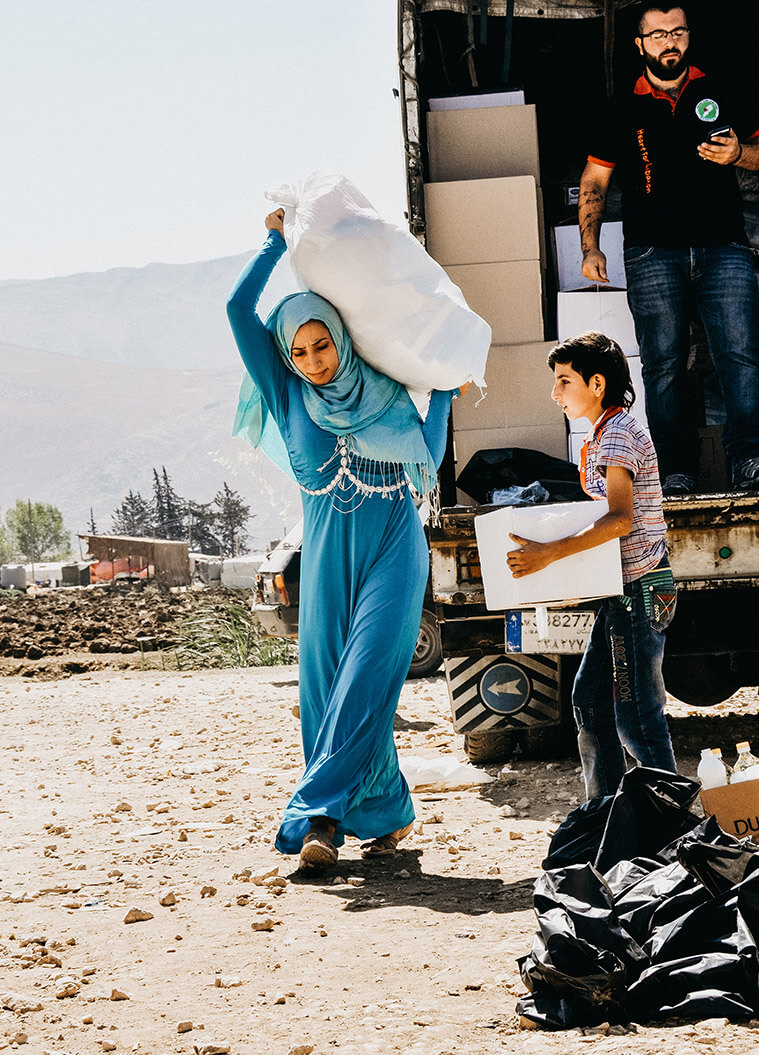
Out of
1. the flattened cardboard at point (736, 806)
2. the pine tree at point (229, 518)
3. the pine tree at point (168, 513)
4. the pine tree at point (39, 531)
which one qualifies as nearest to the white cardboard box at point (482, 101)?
the flattened cardboard at point (736, 806)

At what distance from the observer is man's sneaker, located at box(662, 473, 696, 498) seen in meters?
5.72

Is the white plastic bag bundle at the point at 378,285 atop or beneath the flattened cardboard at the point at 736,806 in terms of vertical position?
atop

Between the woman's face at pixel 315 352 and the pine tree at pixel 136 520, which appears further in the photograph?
the pine tree at pixel 136 520

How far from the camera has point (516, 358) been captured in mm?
6121

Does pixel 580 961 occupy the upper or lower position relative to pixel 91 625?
upper

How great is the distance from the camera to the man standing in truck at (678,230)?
5.81 m

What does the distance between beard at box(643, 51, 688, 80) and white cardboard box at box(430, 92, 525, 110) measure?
29.3 inches

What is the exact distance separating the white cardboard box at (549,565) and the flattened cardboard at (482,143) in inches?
128

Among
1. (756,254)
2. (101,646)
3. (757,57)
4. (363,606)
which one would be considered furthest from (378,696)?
(101,646)

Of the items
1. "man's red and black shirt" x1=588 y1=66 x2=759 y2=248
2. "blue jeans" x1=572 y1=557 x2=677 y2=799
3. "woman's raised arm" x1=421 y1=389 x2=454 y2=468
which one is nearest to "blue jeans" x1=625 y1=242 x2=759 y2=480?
"man's red and black shirt" x1=588 y1=66 x2=759 y2=248

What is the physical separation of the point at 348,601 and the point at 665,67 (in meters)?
3.33

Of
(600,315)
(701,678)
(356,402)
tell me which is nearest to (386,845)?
(356,402)

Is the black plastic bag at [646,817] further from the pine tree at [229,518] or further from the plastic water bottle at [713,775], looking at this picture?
the pine tree at [229,518]

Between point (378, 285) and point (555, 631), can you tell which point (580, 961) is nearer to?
point (378, 285)
